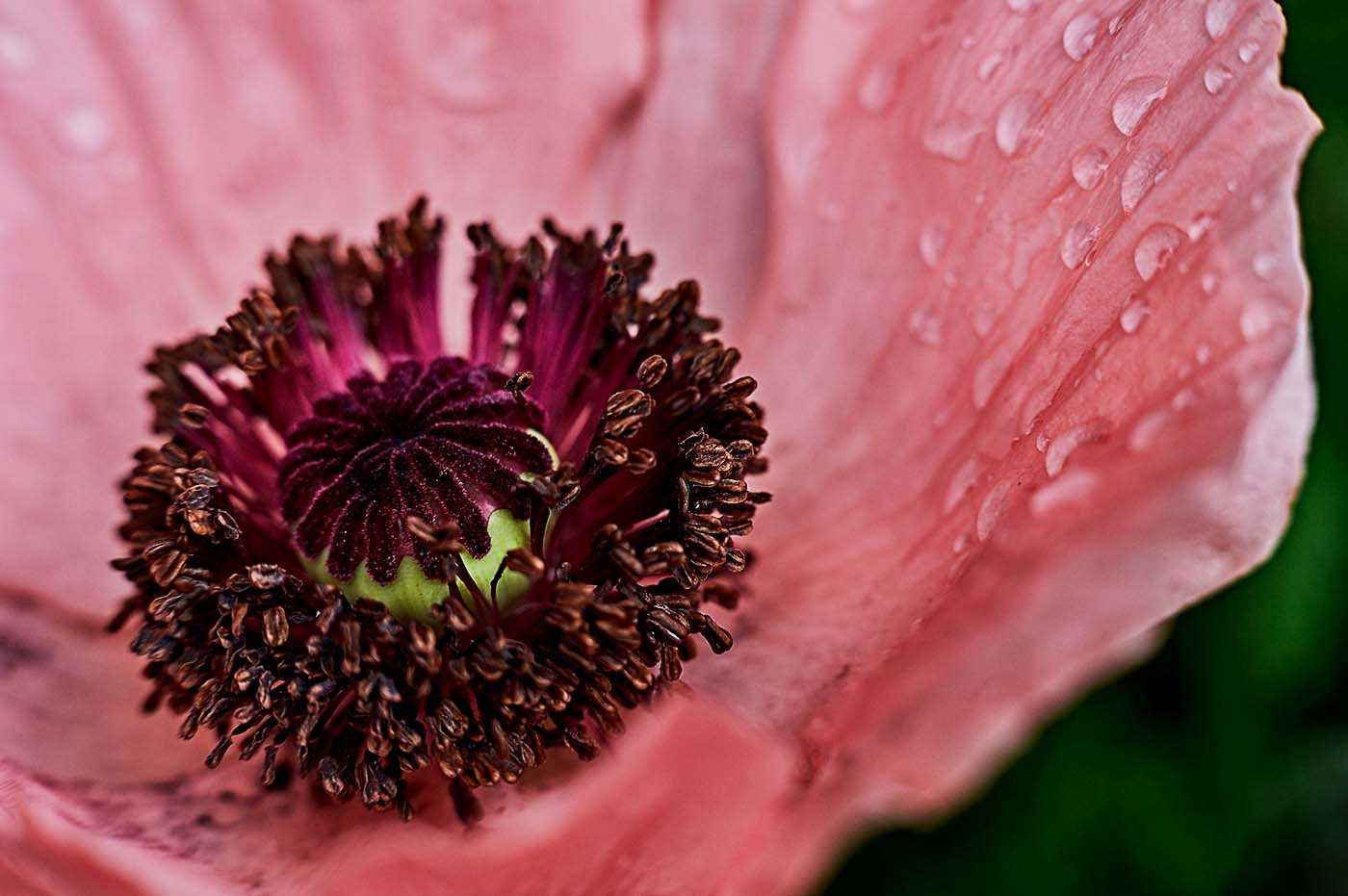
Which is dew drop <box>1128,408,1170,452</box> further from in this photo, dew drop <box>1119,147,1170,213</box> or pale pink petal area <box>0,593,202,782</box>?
pale pink petal area <box>0,593,202,782</box>

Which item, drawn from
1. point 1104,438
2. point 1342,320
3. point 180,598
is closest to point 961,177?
point 1104,438

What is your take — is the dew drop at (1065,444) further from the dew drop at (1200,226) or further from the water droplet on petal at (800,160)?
the water droplet on petal at (800,160)

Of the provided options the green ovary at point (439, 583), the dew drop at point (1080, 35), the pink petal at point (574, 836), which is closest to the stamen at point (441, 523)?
the green ovary at point (439, 583)

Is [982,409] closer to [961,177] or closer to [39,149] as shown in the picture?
[961,177]

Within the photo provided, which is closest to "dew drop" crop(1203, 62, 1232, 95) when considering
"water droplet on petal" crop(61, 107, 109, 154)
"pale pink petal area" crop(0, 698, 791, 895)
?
"pale pink petal area" crop(0, 698, 791, 895)

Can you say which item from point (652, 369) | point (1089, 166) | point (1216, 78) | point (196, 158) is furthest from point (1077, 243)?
point (196, 158)

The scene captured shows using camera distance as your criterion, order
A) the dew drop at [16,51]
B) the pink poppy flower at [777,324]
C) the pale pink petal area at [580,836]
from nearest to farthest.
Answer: the pale pink petal area at [580,836] < the pink poppy flower at [777,324] < the dew drop at [16,51]
